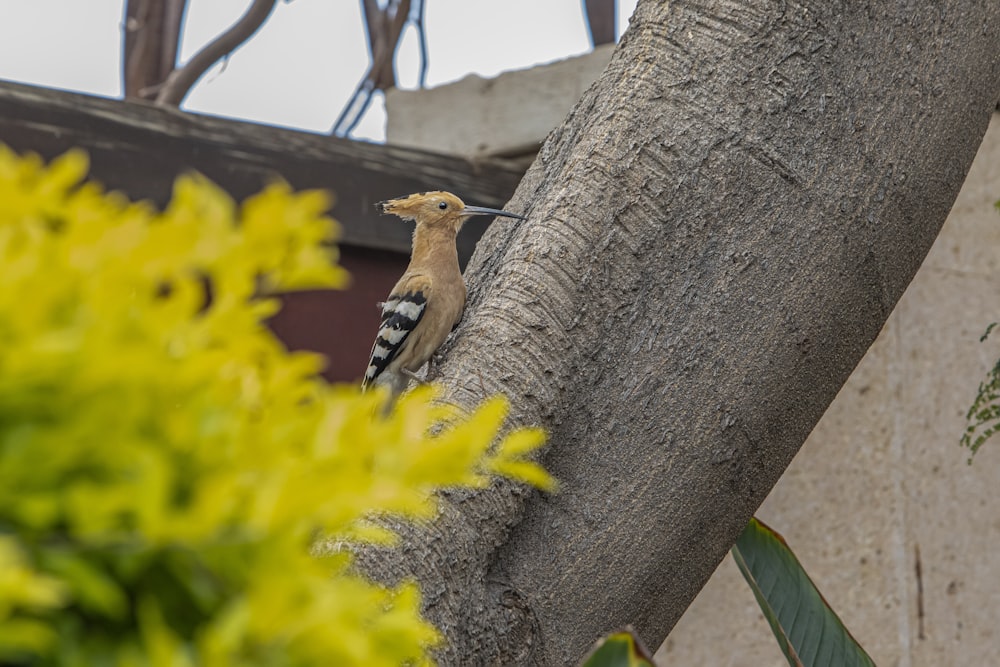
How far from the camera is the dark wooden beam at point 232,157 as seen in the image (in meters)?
3.37

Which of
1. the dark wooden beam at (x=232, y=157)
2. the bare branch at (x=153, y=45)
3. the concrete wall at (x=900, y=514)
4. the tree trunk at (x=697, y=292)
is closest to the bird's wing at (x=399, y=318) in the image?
the tree trunk at (x=697, y=292)

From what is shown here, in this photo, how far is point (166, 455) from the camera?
709 millimetres

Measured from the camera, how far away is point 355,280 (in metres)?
3.88

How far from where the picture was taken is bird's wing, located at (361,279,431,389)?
2.57m

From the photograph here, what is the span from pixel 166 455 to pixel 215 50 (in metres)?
4.97

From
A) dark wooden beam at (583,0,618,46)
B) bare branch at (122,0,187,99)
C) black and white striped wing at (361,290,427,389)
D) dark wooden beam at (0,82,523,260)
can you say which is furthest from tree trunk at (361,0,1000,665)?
bare branch at (122,0,187,99)

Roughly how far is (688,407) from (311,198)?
112cm

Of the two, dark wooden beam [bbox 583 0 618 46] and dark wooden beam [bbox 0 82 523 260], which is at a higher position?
dark wooden beam [bbox 583 0 618 46]

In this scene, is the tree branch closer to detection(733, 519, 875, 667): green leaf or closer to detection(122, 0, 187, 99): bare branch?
detection(122, 0, 187, 99): bare branch

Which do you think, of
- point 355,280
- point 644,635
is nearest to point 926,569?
point 355,280

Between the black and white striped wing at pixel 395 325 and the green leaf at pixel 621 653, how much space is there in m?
1.30

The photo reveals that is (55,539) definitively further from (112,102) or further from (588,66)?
(588,66)

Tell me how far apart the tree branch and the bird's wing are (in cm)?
303

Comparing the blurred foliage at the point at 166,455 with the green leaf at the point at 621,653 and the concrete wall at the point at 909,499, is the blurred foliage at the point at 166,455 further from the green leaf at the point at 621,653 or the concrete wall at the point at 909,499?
the concrete wall at the point at 909,499
